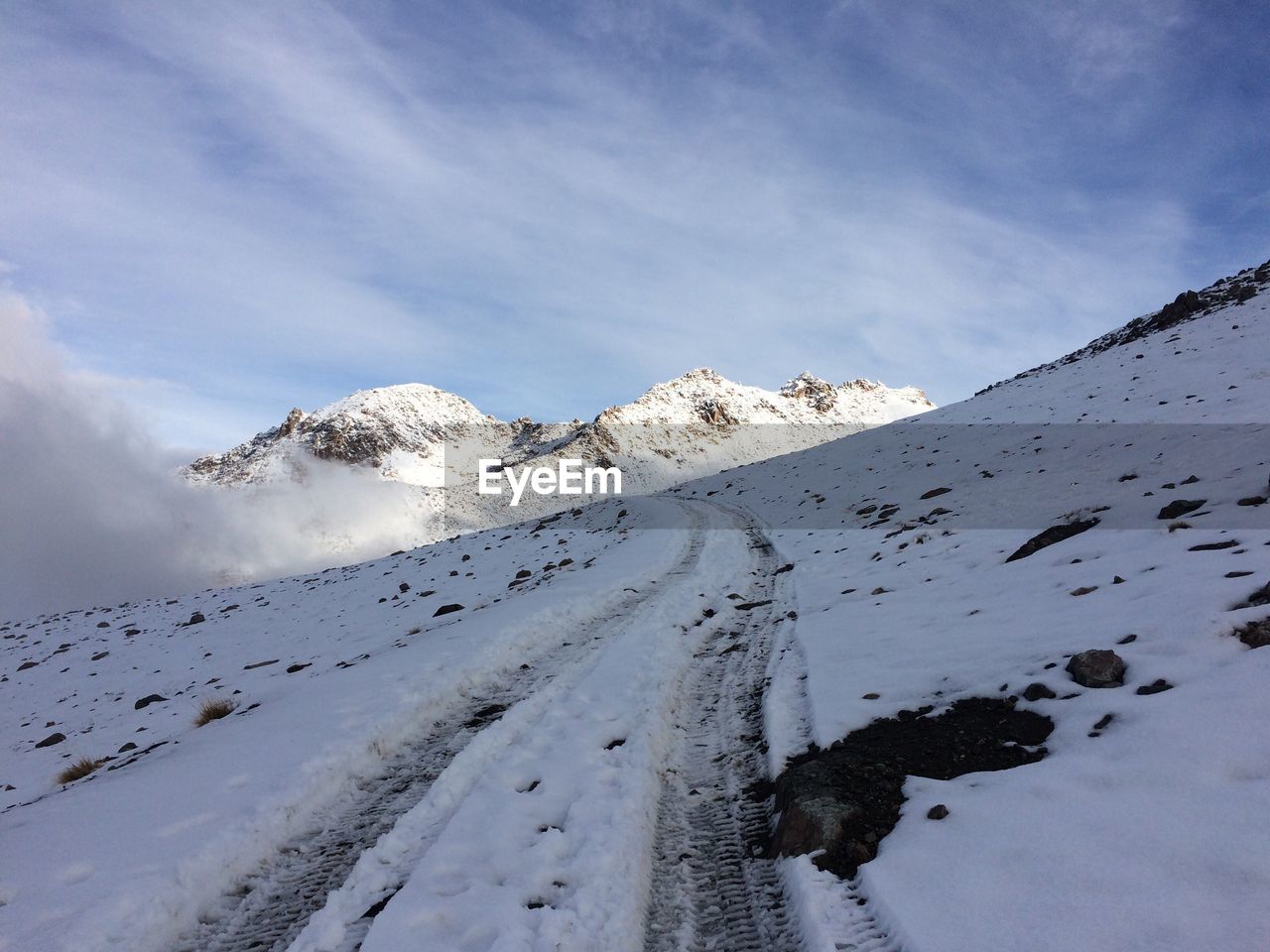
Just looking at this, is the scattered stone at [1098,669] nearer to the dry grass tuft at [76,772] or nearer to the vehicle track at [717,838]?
the vehicle track at [717,838]

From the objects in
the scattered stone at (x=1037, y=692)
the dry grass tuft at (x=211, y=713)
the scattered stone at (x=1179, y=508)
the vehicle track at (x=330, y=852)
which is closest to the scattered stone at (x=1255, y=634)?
the scattered stone at (x=1037, y=692)

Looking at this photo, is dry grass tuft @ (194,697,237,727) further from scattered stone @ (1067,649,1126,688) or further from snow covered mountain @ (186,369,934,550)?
snow covered mountain @ (186,369,934,550)

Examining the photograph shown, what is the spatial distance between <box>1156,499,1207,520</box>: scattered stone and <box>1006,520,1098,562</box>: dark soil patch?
97cm

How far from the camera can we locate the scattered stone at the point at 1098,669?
5.32 metres

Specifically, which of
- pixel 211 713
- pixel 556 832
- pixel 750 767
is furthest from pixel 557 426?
pixel 556 832

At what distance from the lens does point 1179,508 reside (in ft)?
31.3

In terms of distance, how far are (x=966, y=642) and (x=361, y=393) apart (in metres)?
151

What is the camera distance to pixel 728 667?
29.0 feet

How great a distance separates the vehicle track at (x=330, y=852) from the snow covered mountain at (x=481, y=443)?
54.8m

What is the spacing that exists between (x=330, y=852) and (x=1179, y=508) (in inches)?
511

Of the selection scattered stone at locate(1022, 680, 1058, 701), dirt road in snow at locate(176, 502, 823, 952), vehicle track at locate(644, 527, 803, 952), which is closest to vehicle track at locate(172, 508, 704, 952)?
dirt road in snow at locate(176, 502, 823, 952)

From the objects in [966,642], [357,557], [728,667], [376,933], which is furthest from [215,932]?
[357,557]

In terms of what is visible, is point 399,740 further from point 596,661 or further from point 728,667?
point 728,667

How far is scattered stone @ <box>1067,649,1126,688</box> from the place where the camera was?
5320 millimetres
